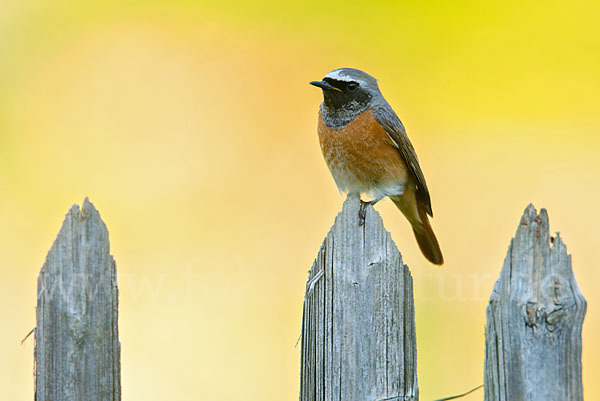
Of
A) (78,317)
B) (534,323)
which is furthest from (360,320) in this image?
(78,317)

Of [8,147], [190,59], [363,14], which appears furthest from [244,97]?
[8,147]

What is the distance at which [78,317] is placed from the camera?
8.71 feet

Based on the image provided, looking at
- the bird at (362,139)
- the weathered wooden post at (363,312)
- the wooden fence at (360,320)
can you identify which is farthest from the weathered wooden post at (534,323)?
the bird at (362,139)

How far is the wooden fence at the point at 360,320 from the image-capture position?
2545 millimetres

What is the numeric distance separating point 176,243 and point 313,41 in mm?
2690

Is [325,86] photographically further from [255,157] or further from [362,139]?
[255,157]

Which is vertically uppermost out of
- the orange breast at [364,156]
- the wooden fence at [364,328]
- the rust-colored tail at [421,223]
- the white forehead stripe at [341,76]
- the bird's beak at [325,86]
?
the white forehead stripe at [341,76]

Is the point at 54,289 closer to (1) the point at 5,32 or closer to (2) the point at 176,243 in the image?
(2) the point at 176,243

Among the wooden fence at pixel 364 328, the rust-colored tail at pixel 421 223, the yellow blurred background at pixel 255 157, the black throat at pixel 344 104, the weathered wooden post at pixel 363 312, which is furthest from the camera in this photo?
the yellow blurred background at pixel 255 157

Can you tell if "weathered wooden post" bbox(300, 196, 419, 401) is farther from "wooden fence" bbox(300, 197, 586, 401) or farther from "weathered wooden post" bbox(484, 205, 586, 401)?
"weathered wooden post" bbox(484, 205, 586, 401)

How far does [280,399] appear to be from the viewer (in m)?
5.14

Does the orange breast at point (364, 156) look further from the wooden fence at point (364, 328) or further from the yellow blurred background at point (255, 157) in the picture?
the wooden fence at point (364, 328)

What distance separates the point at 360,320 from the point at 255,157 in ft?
13.6

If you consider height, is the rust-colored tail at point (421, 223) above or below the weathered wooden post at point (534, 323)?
above
